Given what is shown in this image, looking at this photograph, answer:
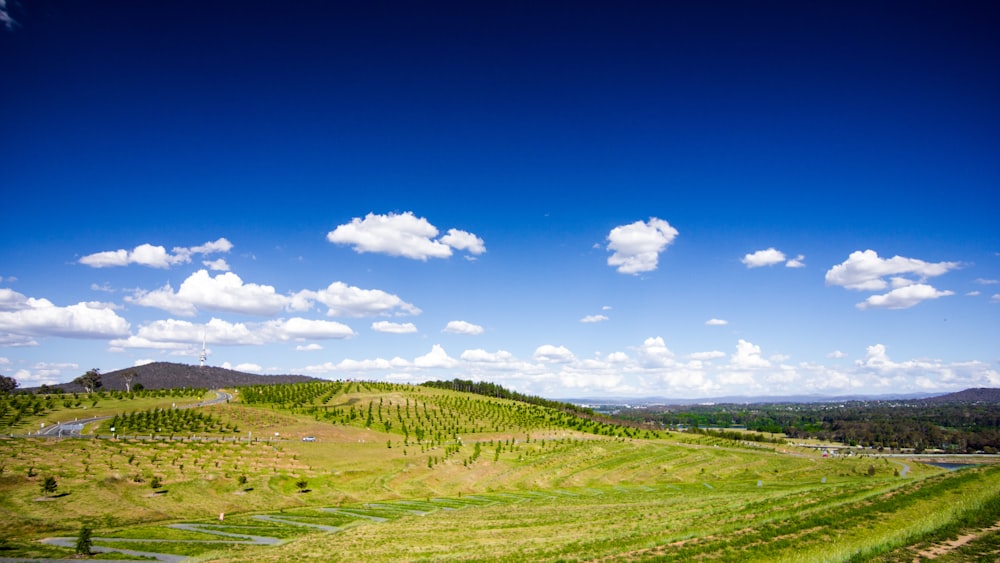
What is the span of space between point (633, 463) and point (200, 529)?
215 feet

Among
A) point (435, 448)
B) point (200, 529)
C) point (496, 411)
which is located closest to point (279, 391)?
point (496, 411)

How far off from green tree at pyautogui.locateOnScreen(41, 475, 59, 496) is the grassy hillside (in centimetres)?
43

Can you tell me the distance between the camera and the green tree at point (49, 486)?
46.1 m

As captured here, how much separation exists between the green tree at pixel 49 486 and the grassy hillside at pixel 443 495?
17.1 inches

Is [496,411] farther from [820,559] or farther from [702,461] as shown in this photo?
[820,559]

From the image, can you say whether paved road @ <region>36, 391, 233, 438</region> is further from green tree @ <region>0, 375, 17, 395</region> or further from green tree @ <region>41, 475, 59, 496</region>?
green tree @ <region>0, 375, 17, 395</region>

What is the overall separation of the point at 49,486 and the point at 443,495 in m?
39.6

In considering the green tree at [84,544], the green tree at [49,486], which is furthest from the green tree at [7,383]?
the green tree at [84,544]

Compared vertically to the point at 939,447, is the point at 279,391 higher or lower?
higher

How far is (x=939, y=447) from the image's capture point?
18612 cm

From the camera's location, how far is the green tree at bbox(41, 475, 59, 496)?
4612 centimetres

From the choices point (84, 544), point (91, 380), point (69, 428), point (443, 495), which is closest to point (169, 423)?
point (69, 428)

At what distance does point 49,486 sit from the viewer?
151ft

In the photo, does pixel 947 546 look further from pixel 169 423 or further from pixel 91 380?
pixel 91 380
